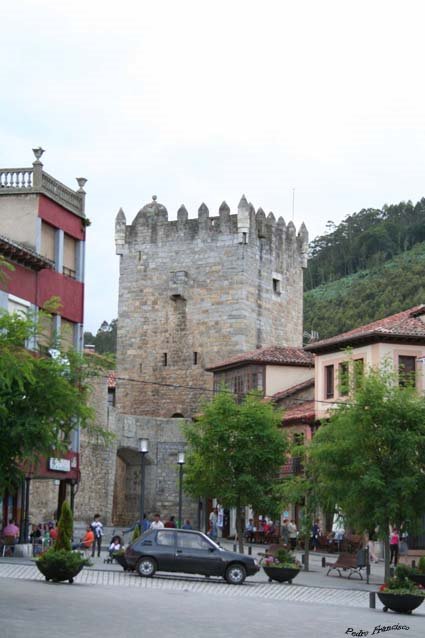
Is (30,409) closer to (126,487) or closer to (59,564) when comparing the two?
(59,564)

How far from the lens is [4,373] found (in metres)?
22.3

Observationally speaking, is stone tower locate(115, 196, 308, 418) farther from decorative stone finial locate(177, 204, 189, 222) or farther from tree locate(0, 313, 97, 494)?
tree locate(0, 313, 97, 494)

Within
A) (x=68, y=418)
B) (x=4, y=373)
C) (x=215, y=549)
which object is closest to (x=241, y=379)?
(x=215, y=549)

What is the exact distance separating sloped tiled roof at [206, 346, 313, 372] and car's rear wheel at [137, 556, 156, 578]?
28.8m

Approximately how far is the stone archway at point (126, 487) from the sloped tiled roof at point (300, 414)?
9.27 meters

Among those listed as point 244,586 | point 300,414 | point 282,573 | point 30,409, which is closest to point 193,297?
point 300,414

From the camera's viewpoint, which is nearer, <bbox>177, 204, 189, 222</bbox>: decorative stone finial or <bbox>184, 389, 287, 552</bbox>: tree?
<bbox>184, 389, 287, 552</bbox>: tree

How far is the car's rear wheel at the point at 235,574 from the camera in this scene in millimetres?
32938

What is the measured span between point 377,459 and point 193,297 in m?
33.9

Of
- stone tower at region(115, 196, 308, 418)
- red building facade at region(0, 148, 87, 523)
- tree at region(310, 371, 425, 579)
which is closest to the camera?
tree at region(310, 371, 425, 579)

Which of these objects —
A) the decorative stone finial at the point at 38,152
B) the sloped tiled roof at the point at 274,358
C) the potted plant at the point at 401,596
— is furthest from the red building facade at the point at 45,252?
the potted plant at the point at 401,596

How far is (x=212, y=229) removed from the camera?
7069cm

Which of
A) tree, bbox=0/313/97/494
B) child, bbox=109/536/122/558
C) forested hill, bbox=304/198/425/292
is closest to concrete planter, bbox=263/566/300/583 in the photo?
child, bbox=109/536/122/558

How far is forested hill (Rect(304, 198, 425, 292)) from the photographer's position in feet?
510
